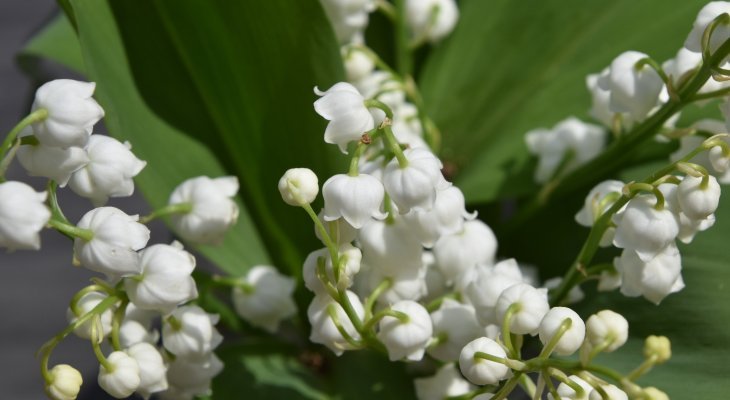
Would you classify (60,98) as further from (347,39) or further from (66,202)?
(66,202)

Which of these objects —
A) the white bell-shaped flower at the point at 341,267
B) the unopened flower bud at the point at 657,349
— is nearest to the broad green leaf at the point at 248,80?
the white bell-shaped flower at the point at 341,267

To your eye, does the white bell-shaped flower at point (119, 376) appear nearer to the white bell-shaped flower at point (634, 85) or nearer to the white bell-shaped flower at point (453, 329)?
the white bell-shaped flower at point (453, 329)

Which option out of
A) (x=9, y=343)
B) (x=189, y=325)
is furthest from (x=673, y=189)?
(x=9, y=343)

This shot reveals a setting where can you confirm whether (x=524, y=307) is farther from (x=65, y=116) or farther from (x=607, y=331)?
(x=65, y=116)

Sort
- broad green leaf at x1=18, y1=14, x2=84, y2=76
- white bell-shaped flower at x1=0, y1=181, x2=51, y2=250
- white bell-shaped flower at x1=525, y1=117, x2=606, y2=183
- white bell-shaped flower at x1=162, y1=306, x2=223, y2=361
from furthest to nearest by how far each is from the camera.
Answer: broad green leaf at x1=18, y1=14, x2=84, y2=76 → white bell-shaped flower at x1=525, y1=117, x2=606, y2=183 → white bell-shaped flower at x1=162, y1=306, x2=223, y2=361 → white bell-shaped flower at x1=0, y1=181, x2=51, y2=250

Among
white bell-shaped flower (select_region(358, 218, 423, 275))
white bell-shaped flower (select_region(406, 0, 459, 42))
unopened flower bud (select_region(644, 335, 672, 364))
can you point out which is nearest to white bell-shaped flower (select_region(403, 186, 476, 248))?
white bell-shaped flower (select_region(358, 218, 423, 275))

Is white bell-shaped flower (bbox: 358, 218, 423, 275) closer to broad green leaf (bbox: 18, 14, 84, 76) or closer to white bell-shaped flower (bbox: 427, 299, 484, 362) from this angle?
white bell-shaped flower (bbox: 427, 299, 484, 362)
